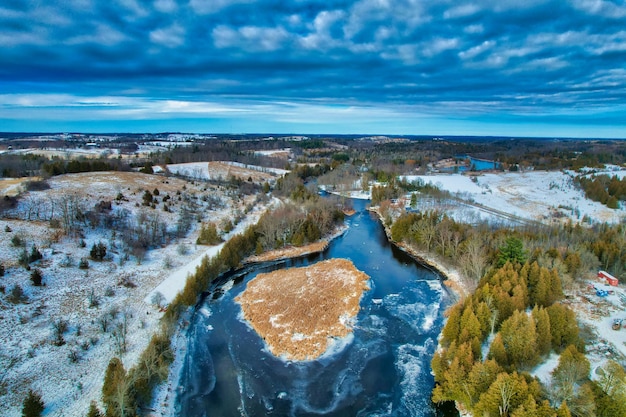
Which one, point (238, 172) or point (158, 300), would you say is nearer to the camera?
point (158, 300)

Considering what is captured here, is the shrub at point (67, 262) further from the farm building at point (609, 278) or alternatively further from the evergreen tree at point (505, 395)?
the farm building at point (609, 278)

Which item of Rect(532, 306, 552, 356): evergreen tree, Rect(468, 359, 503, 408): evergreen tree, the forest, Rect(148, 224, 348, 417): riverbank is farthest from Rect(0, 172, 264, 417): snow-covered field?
Rect(532, 306, 552, 356): evergreen tree

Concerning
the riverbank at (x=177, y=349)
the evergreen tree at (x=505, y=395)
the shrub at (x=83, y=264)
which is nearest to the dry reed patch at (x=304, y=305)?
the riverbank at (x=177, y=349)

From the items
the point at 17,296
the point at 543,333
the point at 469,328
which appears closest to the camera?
the point at 543,333

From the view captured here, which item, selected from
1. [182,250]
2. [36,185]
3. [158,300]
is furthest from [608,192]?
[36,185]

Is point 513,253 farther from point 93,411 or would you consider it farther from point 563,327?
point 93,411

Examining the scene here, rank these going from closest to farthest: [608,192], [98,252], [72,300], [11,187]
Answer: [72,300] < [98,252] < [11,187] < [608,192]
